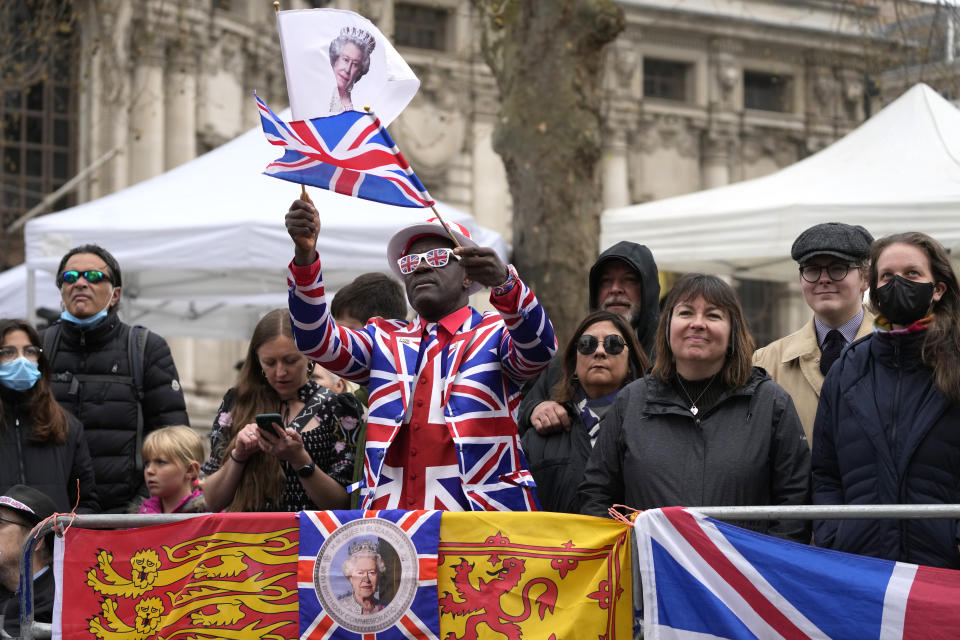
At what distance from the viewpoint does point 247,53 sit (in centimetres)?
2242

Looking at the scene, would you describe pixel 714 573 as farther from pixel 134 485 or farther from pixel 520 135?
pixel 520 135

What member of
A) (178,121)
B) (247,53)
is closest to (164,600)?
(178,121)

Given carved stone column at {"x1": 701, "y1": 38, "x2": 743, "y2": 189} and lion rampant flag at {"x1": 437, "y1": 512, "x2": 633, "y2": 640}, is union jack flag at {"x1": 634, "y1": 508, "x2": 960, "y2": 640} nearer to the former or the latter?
lion rampant flag at {"x1": 437, "y1": 512, "x2": 633, "y2": 640}

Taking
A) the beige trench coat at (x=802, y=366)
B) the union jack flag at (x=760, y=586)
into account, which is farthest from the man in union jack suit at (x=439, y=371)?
the beige trench coat at (x=802, y=366)

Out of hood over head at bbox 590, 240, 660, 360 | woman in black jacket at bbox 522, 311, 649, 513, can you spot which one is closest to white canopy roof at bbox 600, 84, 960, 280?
hood over head at bbox 590, 240, 660, 360

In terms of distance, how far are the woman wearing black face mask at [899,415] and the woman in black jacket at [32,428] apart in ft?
10.3

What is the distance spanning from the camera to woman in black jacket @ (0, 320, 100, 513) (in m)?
5.98

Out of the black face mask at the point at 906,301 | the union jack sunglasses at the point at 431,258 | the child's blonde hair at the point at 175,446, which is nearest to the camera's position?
the black face mask at the point at 906,301

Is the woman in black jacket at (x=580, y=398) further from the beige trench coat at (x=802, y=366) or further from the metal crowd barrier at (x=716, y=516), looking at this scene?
the metal crowd barrier at (x=716, y=516)

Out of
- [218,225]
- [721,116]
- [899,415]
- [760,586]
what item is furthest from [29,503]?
[721,116]

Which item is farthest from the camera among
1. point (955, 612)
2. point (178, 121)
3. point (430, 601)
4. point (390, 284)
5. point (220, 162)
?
point (178, 121)

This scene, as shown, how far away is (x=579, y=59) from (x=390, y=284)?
17.1ft

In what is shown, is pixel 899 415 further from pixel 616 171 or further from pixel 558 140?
pixel 616 171

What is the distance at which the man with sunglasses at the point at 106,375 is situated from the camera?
6.44 meters
